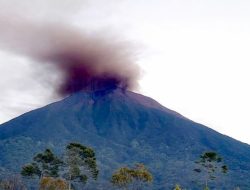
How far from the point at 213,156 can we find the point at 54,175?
27.8 m

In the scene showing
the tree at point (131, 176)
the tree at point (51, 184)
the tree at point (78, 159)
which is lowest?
the tree at point (51, 184)

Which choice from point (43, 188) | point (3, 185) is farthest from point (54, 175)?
point (3, 185)

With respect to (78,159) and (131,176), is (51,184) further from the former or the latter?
(131,176)

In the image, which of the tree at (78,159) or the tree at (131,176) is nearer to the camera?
the tree at (131,176)

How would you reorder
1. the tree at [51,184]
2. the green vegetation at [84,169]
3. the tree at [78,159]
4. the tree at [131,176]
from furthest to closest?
the tree at [78,159] → the tree at [131,176] → the green vegetation at [84,169] → the tree at [51,184]

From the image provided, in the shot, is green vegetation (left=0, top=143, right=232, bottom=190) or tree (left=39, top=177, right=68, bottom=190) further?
green vegetation (left=0, top=143, right=232, bottom=190)

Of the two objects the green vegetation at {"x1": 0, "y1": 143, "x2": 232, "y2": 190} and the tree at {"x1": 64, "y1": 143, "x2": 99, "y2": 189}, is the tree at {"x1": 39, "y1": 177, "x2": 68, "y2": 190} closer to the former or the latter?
the green vegetation at {"x1": 0, "y1": 143, "x2": 232, "y2": 190}

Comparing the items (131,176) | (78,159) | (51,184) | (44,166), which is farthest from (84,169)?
(51,184)

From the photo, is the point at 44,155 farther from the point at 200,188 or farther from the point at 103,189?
the point at 200,188

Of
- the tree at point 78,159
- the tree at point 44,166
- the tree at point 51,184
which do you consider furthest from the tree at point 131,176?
the tree at point 44,166

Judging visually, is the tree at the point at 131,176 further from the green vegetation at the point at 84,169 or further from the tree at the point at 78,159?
the tree at the point at 78,159

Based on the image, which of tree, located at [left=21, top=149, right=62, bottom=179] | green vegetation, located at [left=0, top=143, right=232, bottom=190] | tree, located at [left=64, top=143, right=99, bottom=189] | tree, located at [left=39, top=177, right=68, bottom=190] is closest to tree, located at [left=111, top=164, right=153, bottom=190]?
green vegetation, located at [left=0, top=143, right=232, bottom=190]

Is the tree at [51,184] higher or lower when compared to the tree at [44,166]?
lower

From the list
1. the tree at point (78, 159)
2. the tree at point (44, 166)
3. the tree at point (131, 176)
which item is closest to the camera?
the tree at point (131, 176)
